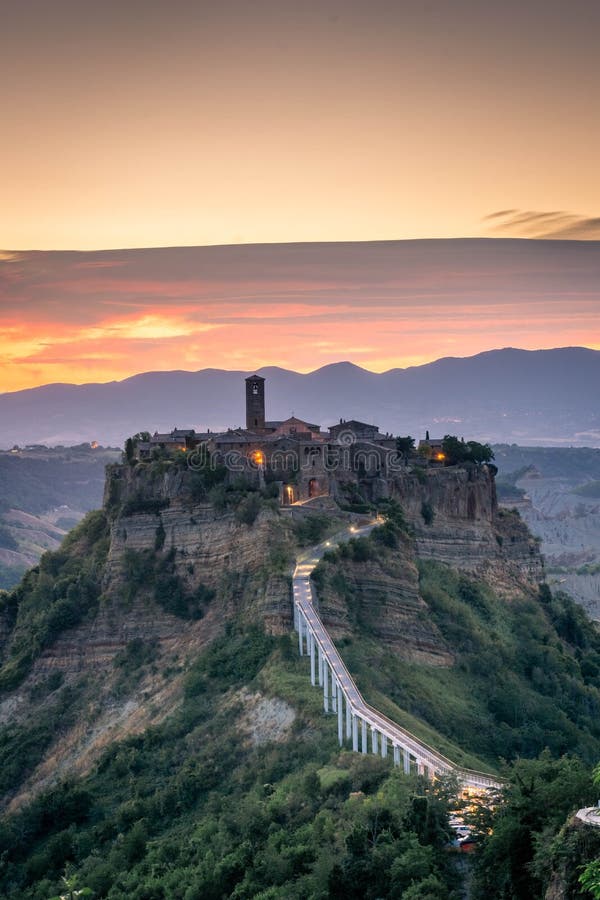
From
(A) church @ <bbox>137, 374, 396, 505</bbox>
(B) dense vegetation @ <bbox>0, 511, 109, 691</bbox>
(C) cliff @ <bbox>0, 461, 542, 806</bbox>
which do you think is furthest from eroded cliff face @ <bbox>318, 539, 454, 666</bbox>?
(B) dense vegetation @ <bbox>0, 511, 109, 691</bbox>

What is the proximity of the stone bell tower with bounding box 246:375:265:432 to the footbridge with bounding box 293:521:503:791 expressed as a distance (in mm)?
28014

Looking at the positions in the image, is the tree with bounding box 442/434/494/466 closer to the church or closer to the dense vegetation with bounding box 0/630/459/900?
the church

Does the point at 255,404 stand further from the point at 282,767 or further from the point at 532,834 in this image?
the point at 532,834

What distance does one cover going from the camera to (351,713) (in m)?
52.0

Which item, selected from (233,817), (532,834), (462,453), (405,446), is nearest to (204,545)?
(405,446)

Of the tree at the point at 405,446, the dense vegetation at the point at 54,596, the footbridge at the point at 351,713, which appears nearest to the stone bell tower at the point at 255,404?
the tree at the point at 405,446

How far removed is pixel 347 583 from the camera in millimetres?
66688

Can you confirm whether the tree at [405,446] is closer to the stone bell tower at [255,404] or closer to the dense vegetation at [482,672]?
the stone bell tower at [255,404]

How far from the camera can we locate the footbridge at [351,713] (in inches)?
1877

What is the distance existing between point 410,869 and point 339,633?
2481 centimetres

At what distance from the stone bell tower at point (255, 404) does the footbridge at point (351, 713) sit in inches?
1103

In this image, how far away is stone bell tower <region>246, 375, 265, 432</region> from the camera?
92.9 metres

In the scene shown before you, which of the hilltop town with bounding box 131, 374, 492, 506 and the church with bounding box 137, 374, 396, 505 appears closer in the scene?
the church with bounding box 137, 374, 396, 505

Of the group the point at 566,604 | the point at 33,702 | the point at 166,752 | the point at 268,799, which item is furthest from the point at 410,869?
the point at 566,604
